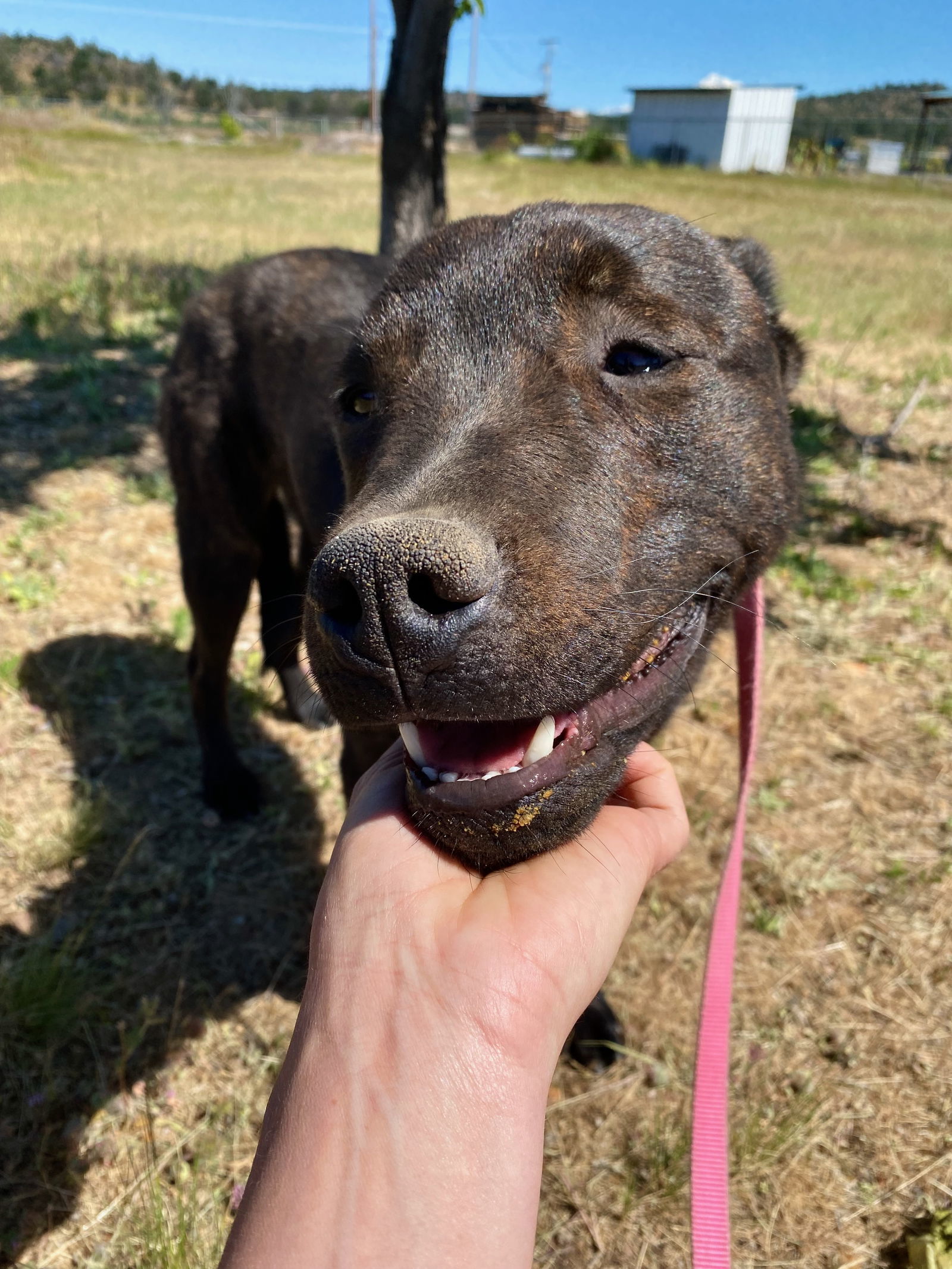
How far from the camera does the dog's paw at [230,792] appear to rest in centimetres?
367

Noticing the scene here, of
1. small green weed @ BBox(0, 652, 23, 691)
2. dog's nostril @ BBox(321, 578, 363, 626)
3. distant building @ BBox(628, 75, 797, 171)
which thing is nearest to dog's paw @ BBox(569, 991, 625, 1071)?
dog's nostril @ BBox(321, 578, 363, 626)

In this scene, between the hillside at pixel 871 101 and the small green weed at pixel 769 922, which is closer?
the small green weed at pixel 769 922

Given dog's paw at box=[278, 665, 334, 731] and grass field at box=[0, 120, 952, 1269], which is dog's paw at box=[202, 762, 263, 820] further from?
dog's paw at box=[278, 665, 334, 731]

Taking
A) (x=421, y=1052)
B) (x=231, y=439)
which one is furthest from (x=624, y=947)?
(x=231, y=439)

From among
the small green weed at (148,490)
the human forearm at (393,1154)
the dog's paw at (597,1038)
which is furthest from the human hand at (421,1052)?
the small green weed at (148,490)

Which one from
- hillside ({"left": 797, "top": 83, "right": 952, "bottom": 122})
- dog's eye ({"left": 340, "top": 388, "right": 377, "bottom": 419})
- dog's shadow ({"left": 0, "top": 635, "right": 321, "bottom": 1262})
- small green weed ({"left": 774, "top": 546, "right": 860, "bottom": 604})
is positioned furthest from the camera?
hillside ({"left": 797, "top": 83, "right": 952, "bottom": 122})

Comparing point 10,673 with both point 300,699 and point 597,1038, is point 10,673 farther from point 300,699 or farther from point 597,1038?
point 597,1038

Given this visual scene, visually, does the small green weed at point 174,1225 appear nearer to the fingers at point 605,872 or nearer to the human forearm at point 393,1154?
the human forearm at point 393,1154

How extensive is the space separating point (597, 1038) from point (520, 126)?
69.5 metres

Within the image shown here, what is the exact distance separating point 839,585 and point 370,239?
13.9 m

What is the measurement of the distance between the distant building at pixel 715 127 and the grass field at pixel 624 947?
47.8 metres

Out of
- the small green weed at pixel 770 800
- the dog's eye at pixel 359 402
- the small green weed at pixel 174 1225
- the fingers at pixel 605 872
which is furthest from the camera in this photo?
the small green weed at pixel 770 800

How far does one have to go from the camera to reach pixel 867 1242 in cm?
218

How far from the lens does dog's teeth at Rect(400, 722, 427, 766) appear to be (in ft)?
5.06
